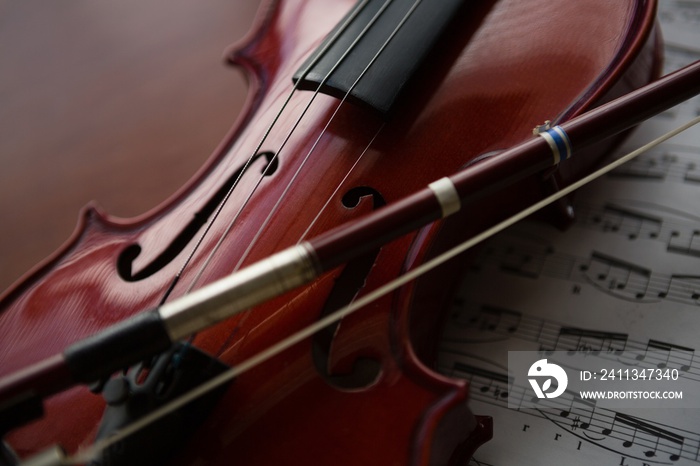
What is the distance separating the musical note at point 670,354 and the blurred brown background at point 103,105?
82 cm

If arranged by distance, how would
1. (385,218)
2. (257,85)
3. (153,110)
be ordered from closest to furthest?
(385,218) < (257,85) < (153,110)

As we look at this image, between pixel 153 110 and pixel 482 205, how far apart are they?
0.77 metres

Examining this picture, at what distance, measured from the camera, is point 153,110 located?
1.32 metres

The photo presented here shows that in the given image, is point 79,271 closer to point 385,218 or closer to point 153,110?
point 385,218

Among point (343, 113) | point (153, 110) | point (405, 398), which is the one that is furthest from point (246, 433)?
point (153, 110)

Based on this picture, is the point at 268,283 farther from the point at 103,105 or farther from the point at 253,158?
the point at 103,105

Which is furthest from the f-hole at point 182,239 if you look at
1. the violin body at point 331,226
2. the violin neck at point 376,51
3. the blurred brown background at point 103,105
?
the blurred brown background at point 103,105

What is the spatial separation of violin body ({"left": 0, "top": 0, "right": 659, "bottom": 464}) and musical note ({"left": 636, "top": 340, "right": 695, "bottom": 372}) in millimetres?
252

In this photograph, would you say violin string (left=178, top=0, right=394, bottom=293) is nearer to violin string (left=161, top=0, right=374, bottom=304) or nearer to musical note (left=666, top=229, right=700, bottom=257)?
violin string (left=161, top=0, right=374, bottom=304)

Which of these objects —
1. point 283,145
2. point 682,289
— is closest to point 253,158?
point 283,145

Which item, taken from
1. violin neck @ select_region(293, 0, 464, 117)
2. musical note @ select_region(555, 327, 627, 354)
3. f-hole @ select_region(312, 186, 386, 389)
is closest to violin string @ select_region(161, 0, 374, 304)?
violin neck @ select_region(293, 0, 464, 117)

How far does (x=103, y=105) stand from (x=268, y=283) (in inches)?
36.0

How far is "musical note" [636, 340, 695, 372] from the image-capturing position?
0.86 metres

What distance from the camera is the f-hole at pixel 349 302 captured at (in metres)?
0.70
